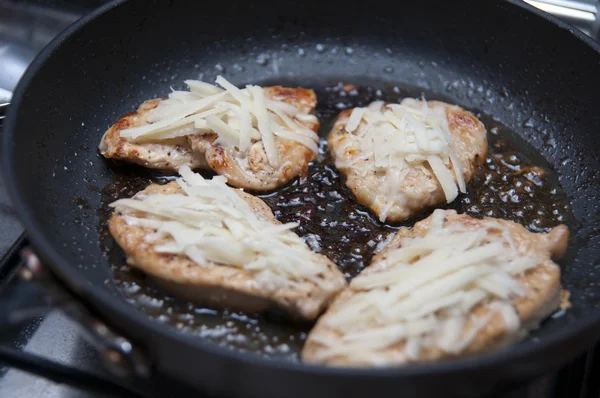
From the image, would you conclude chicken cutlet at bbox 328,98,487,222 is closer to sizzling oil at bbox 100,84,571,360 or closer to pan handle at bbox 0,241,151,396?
sizzling oil at bbox 100,84,571,360

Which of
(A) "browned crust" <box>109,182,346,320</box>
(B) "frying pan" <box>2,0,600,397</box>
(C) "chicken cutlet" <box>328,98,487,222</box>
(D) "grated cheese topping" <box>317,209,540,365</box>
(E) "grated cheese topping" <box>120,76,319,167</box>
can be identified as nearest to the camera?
(B) "frying pan" <box>2,0,600,397</box>

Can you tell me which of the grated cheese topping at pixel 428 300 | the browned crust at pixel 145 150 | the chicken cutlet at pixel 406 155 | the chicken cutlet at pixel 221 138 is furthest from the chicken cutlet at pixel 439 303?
the browned crust at pixel 145 150

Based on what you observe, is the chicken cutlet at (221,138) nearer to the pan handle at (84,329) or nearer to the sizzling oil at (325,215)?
the sizzling oil at (325,215)

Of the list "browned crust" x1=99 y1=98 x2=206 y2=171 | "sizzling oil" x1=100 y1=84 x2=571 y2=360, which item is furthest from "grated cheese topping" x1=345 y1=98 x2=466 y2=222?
"browned crust" x1=99 y1=98 x2=206 y2=171

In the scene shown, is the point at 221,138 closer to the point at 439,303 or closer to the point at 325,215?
the point at 325,215

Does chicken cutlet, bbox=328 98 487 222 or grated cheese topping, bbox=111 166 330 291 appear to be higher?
chicken cutlet, bbox=328 98 487 222

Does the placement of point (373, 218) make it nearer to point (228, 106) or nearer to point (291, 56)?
point (228, 106)
